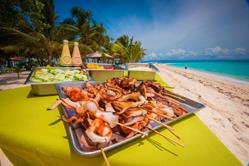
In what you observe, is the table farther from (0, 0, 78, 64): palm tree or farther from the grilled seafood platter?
(0, 0, 78, 64): palm tree

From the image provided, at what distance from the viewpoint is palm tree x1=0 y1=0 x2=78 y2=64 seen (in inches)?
221

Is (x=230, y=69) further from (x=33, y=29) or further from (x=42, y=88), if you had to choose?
(x=42, y=88)

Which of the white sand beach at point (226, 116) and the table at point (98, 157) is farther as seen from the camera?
the white sand beach at point (226, 116)

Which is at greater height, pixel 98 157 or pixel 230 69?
pixel 98 157

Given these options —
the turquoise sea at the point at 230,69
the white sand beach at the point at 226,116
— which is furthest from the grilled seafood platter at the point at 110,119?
the turquoise sea at the point at 230,69

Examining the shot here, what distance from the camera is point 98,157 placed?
1.89 ft

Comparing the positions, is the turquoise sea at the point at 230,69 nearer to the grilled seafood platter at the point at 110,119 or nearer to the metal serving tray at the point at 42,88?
the grilled seafood platter at the point at 110,119

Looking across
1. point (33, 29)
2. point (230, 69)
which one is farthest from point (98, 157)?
point (230, 69)

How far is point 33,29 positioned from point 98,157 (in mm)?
9822

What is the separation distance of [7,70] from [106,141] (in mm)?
18490

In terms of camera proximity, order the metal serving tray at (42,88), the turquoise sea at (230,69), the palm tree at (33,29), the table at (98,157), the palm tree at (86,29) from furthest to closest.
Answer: the turquoise sea at (230,69)
the palm tree at (86,29)
the palm tree at (33,29)
the metal serving tray at (42,88)
the table at (98,157)

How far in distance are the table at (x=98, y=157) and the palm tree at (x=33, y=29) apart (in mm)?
6900

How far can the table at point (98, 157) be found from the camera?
1.91 ft

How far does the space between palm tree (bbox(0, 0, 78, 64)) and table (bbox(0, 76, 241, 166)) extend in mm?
6900
